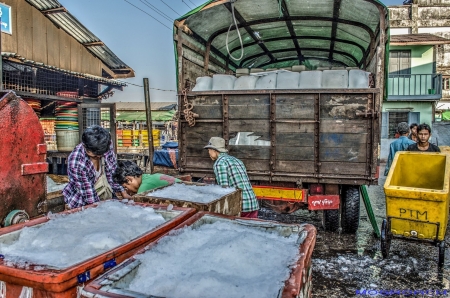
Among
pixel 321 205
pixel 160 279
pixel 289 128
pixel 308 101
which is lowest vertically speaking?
pixel 321 205

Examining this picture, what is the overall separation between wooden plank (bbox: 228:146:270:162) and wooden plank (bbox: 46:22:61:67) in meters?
8.39

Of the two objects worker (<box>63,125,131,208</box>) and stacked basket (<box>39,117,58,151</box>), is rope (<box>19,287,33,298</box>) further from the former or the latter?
Answer: stacked basket (<box>39,117,58,151</box>)

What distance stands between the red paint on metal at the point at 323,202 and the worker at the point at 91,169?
2.71 m

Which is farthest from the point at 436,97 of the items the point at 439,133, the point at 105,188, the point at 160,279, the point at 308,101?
the point at 160,279

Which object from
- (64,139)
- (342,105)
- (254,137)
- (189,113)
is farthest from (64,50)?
(342,105)

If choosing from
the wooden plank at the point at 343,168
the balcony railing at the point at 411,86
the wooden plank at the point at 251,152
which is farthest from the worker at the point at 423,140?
the balcony railing at the point at 411,86

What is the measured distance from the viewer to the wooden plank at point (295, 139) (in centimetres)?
481

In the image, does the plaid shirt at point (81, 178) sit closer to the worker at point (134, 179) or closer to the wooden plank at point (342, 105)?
the worker at point (134, 179)

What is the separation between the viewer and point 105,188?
3293 mm

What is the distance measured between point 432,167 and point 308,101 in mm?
2114

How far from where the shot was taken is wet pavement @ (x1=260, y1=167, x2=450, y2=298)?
3.53 meters

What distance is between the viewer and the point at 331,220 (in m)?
5.31

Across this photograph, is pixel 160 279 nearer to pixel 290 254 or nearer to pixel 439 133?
pixel 290 254

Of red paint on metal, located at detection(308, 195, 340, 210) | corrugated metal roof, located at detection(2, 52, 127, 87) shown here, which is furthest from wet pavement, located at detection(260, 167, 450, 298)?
corrugated metal roof, located at detection(2, 52, 127, 87)
